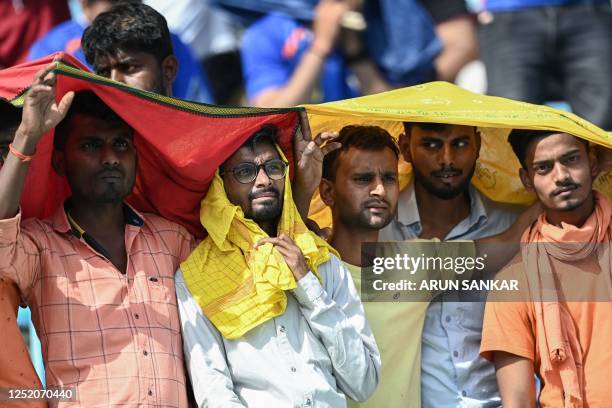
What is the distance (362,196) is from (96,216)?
3.66 feet

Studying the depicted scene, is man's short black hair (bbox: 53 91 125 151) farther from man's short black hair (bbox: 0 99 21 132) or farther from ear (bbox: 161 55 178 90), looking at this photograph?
ear (bbox: 161 55 178 90)

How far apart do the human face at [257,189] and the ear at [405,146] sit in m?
0.82

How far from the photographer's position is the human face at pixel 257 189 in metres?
5.66

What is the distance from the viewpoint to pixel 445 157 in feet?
20.5

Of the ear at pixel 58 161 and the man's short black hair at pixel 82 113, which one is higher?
the man's short black hair at pixel 82 113

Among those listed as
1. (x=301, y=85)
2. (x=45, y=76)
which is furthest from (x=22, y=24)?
(x=45, y=76)

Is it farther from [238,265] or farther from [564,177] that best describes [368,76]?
[238,265]

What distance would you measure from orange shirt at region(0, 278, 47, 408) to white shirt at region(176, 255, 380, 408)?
1.92 feet

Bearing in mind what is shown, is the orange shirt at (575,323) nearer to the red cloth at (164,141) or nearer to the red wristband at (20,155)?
the red cloth at (164,141)


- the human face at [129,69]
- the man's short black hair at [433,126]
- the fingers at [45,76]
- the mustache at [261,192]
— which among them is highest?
the human face at [129,69]

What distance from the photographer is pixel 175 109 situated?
5688 millimetres

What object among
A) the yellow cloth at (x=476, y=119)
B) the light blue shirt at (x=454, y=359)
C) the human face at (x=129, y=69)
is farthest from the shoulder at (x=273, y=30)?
the light blue shirt at (x=454, y=359)

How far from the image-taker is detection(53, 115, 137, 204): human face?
5523mm

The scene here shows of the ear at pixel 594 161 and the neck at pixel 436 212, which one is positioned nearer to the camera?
the ear at pixel 594 161
